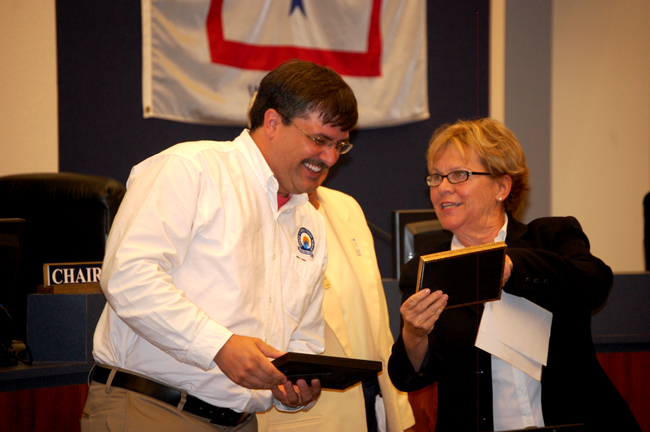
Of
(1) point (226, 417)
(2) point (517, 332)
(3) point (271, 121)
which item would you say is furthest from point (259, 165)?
(2) point (517, 332)

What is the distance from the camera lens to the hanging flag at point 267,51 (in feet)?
11.8

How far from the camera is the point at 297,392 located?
5.16 ft

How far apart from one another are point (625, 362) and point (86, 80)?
10.5 ft

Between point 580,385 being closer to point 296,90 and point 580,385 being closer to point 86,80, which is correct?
point 296,90

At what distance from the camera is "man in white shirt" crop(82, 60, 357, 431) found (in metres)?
1.29

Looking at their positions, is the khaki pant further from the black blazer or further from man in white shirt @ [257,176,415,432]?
the black blazer

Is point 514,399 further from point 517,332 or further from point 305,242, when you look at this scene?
point 305,242

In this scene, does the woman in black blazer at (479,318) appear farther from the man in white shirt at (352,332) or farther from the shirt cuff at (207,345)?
the shirt cuff at (207,345)

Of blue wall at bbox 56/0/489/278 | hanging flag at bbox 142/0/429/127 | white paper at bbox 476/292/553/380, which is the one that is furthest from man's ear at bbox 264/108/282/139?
hanging flag at bbox 142/0/429/127

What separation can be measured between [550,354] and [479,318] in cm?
22

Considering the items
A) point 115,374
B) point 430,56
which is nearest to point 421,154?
point 430,56

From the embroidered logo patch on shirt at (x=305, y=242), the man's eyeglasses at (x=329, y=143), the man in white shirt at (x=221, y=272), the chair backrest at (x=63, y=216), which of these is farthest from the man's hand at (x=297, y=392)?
the chair backrest at (x=63, y=216)

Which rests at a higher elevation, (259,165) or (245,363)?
(259,165)

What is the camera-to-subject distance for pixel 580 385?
163 centimetres
